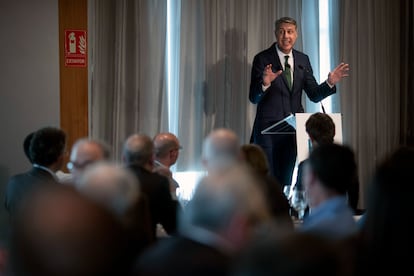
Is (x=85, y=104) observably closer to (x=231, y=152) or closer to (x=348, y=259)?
(x=231, y=152)

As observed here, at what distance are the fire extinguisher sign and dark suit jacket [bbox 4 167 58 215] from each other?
93.3 inches

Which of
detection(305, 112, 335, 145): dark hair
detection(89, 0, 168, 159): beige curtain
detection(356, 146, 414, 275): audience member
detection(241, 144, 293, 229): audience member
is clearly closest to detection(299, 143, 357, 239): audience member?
detection(241, 144, 293, 229): audience member

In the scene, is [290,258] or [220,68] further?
[220,68]

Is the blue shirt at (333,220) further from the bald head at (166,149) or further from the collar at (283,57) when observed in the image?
the collar at (283,57)

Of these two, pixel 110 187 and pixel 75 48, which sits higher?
pixel 75 48

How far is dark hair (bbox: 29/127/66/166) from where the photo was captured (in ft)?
10.7

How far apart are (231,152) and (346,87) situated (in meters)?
3.61

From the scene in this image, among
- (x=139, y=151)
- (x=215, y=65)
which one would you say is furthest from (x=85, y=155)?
(x=215, y=65)

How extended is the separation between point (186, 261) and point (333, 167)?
99 centimetres

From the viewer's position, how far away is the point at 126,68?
224 inches

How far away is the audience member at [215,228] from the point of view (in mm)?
1534

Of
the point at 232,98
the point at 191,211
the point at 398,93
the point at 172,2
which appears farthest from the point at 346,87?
the point at 191,211

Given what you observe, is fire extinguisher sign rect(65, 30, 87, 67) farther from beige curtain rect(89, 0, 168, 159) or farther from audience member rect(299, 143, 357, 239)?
audience member rect(299, 143, 357, 239)

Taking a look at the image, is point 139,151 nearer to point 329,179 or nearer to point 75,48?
point 329,179
